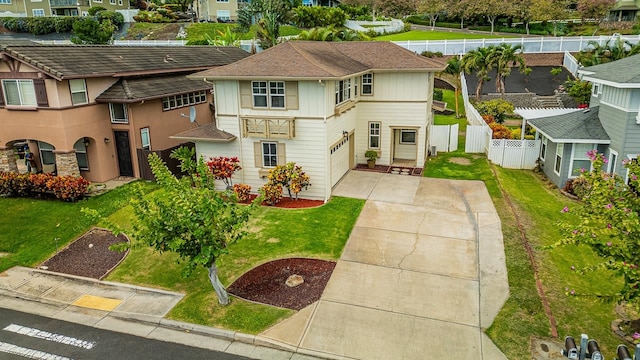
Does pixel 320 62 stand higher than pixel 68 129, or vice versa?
pixel 320 62

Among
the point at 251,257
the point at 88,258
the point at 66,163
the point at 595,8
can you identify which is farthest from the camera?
the point at 595,8

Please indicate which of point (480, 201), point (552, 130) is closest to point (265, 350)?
point (480, 201)

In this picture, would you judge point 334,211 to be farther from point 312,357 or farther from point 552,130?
point 552,130

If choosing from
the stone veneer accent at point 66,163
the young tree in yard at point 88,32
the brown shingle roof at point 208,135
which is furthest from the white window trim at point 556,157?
the young tree in yard at point 88,32

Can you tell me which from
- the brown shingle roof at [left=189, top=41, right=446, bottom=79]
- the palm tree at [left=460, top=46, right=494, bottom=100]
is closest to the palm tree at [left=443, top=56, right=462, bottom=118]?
the palm tree at [left=460, top=46, right=494, bottom=100]

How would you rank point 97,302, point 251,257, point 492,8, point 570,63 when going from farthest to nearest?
1. point 492,8
2. point 570,63
3. point 251,257
4. point 97,302

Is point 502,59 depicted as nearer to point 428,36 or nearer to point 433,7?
point 428,36

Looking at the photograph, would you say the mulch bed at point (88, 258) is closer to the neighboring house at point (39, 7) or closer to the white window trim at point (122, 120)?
the white window trim at point (122, 120)

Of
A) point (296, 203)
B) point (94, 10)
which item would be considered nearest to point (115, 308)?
point (296, 203)
